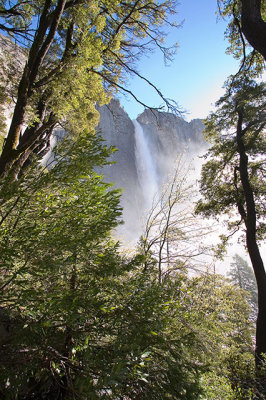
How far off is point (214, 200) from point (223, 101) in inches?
180

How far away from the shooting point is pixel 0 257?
4.89ft

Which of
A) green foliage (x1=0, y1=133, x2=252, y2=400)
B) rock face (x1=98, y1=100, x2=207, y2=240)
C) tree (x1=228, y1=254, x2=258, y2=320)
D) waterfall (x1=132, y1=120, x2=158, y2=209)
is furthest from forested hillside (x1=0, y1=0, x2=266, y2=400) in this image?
waterfall (x1=132, y1=120, x2=158, y2=209)

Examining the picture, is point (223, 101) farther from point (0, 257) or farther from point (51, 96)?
point (0, 257)

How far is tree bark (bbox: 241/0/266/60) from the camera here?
10.7 ft

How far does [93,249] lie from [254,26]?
444cm

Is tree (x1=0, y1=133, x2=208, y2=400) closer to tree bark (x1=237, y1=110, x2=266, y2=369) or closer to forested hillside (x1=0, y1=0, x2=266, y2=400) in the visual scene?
forested hillside (x1=0, y1=0, x2=266, y2=400)

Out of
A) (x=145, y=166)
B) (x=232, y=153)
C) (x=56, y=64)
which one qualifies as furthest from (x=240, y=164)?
(x=145, y=166)

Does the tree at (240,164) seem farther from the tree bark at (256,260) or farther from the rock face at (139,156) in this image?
the rock face at (139,156)

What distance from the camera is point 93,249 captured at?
2096 millimetres

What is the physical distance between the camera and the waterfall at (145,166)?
45781 millimetres

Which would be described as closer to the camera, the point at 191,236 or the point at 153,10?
the point at 153,10

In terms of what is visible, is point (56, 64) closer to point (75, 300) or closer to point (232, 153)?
point (75, 300)

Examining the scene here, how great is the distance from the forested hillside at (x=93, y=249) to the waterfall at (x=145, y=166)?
113 feet

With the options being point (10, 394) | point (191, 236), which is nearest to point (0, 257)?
point (10, 394)
